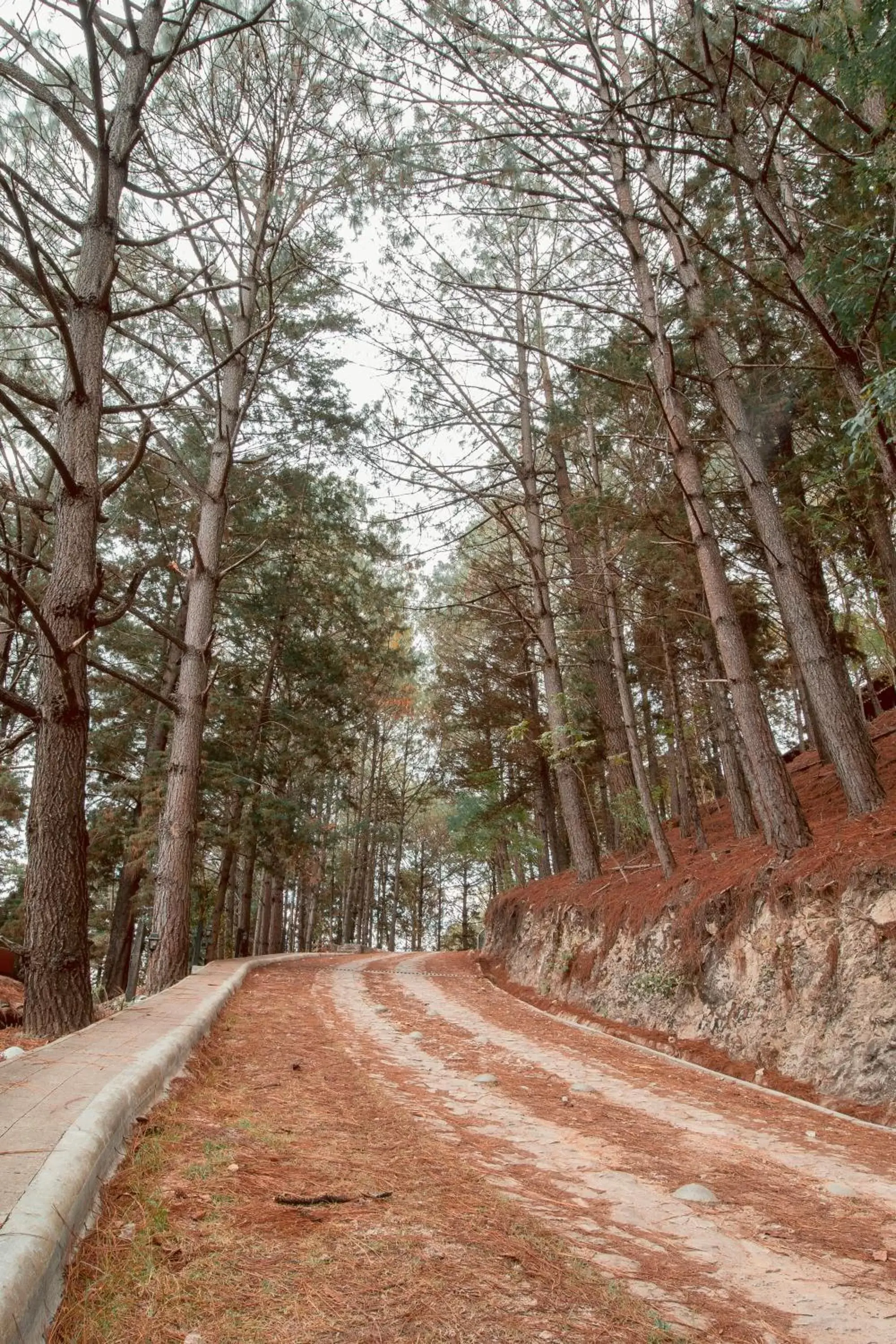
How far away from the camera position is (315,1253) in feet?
5.64

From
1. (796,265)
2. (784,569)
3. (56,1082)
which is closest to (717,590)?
(784,569)

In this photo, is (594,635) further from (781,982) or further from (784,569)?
(781,982)

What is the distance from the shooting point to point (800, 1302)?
178 cm

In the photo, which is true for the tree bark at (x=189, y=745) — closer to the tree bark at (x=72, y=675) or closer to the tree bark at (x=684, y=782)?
the tree bark at (x=72, y=675)

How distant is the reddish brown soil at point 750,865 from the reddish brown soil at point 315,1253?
12.4 ft

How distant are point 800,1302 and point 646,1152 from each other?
136cm

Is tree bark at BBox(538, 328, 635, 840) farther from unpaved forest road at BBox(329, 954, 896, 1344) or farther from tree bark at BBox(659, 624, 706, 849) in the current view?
unpaved forest road at BBox(329, 954, 896, 1344)

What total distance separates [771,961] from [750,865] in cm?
120

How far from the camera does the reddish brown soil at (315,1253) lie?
1425 millimetres

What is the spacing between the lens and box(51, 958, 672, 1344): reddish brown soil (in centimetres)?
142

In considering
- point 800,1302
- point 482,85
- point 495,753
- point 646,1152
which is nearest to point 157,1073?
point 646,1152

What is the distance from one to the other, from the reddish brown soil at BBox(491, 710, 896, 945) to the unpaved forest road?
1.58 meters

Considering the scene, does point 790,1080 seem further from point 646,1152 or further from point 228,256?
point 228,256

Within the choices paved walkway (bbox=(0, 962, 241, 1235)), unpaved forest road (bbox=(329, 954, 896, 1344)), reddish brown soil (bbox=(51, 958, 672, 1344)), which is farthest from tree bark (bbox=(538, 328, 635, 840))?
reddish brown soil (bbox=(51, 958, 672, 1344))
